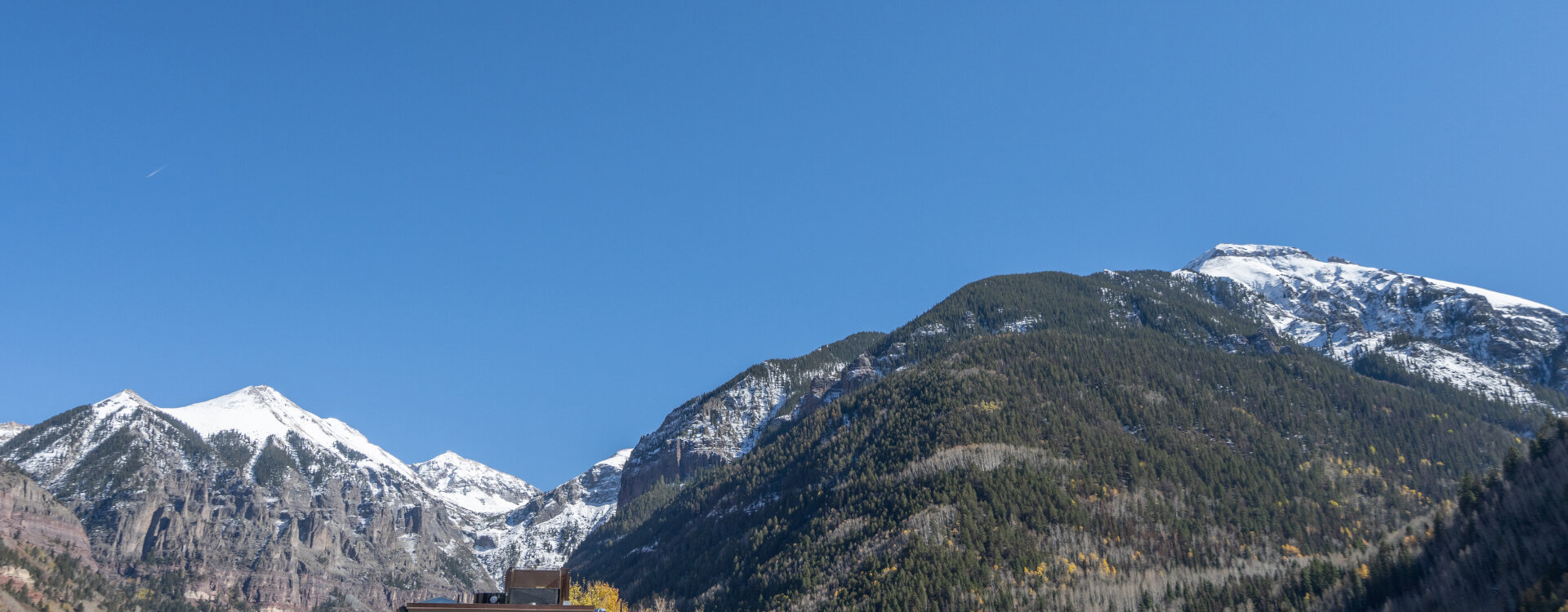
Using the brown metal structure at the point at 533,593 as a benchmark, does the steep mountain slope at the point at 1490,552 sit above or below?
below

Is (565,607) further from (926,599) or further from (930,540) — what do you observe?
(930,540)

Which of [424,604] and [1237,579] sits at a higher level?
[424,604]

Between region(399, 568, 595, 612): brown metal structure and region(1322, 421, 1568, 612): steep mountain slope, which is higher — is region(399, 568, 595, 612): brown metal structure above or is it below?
above

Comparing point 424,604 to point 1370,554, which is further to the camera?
point 1370,554

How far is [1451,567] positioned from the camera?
156125mm

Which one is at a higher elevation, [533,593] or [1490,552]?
[533,593]

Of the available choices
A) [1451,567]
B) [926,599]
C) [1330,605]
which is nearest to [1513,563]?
[1451,567]

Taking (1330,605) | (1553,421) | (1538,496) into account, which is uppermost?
(1553,421)

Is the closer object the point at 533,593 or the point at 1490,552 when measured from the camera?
the point at 533,593

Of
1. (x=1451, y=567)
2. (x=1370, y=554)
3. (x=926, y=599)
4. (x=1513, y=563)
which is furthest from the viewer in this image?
(x=1370, y=554)

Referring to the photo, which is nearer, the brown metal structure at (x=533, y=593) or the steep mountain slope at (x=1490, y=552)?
the brown metal structure at (x=533, y=593)

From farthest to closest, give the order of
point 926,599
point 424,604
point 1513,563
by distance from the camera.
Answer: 1. point 926,599
2. point 1513,563
3. point 424,604

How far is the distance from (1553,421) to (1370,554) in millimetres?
42030

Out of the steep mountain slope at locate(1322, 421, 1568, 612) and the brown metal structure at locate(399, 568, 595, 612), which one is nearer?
the brown metal structure at locate(399, 568, 595, 612)
